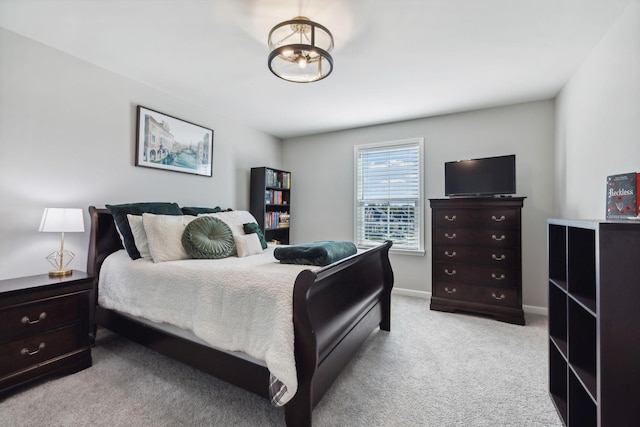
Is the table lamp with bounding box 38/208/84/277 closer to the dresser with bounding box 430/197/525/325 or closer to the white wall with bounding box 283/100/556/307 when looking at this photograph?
the white wall with bounding box 283/100/556/307

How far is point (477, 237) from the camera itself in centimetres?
305

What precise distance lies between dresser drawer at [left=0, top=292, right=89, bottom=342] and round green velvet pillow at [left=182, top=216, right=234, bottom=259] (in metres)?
0.78

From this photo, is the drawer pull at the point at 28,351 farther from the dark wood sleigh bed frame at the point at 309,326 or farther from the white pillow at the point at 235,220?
the white pillow at the point at 235,220

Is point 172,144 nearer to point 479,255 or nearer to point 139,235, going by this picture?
point 139,235

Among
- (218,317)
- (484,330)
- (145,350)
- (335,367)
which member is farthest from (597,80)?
(145,350)

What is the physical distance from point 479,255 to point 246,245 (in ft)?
8.09

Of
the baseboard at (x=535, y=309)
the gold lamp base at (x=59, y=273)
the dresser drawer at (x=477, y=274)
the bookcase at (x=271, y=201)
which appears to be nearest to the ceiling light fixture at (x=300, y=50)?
the bookcase at (x=271, y=201)

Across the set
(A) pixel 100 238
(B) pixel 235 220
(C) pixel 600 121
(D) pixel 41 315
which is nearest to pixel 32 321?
(D) pixel 41 315

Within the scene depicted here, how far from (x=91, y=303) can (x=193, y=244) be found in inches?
32.4

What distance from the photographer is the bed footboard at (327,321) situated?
1.36 meters

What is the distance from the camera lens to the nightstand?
5.52 feet

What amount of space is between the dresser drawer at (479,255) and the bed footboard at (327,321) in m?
1.17

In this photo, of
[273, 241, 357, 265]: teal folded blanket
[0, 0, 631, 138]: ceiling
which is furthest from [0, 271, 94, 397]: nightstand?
[0, 0, 631, 138]: ceiling

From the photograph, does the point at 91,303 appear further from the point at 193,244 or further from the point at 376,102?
the point at 376,102
